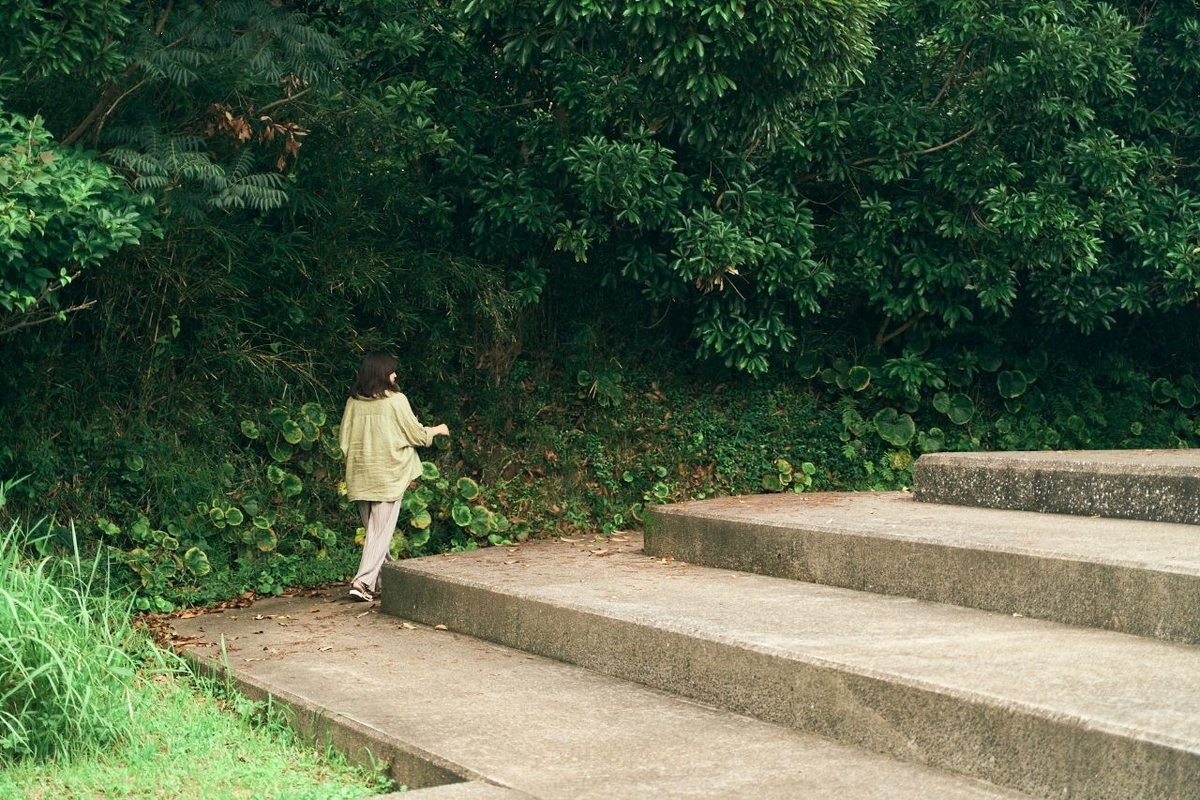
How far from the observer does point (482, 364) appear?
31.5 feet

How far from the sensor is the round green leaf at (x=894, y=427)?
10.9m

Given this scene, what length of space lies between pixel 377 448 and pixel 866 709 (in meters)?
4.34

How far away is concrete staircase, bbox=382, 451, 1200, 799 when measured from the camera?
373 cm

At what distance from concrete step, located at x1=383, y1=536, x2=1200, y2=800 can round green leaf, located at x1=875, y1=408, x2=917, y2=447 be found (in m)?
4.58

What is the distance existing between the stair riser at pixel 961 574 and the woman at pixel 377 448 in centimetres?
181

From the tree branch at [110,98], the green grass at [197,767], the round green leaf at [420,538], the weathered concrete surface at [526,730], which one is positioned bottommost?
the green grass at [197,767]

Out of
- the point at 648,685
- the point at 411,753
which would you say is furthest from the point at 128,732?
the point at 648,685

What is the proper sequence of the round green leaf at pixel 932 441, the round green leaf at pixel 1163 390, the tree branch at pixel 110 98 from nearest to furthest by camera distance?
the tree branch at pixel 110 98, the round green leaf at pixel 932 441, the round green leaf at pixel 1163 390

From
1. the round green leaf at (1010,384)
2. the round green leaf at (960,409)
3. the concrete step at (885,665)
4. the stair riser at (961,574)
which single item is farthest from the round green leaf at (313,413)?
the round green leaf at (1010,384)

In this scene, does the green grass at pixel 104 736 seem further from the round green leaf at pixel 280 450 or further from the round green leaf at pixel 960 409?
the round green leaf at pixel 960 409

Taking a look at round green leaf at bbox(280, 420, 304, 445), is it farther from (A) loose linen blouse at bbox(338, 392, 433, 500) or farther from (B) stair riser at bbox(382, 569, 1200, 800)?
(B) stair riser at bbox(382, 569, 1200, 800)

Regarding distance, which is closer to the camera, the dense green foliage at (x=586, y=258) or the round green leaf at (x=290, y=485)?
the dense green foliage at (x=586, y=258)

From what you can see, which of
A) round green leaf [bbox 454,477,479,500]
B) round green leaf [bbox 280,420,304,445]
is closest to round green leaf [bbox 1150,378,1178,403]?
round green leaf [bbox 454,477,479,500]

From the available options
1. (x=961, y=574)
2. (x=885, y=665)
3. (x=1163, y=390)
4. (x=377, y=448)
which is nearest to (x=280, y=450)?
(x=377, y=448)
